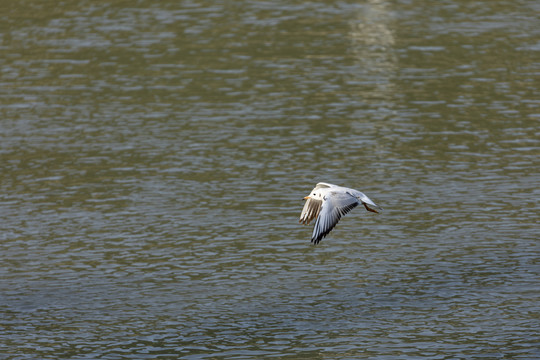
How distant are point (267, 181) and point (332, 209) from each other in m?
8.32

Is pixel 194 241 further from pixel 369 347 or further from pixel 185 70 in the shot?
pixel 185 70

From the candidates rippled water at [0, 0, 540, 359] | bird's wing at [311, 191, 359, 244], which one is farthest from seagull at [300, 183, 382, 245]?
rippled water at [0, 0, 540, 359]

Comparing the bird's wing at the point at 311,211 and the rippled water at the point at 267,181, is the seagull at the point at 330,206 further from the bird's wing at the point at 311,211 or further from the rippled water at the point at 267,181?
the rippled water at the point at 267,181

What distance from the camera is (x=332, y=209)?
1669 cm

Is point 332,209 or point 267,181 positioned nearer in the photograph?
point 332,209

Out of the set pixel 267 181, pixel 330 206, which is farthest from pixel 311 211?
pixel 267 181

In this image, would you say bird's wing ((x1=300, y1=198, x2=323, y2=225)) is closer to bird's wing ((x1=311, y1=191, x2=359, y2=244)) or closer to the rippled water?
bird's wing ((x1=311, y1=191, x2=359, y2=244))

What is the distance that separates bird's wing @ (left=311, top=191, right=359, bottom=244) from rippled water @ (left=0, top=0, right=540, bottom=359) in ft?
5.24

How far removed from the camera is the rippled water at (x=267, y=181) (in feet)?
56.4

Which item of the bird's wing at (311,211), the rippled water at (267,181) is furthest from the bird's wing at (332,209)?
the rippled water at (267,181)

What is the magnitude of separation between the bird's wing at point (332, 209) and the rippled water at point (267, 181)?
5.24ft

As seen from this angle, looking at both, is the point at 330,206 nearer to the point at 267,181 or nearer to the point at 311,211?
the point at 311,211

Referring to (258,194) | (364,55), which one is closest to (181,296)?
(258,194)

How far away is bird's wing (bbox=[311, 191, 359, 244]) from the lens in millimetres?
16547
